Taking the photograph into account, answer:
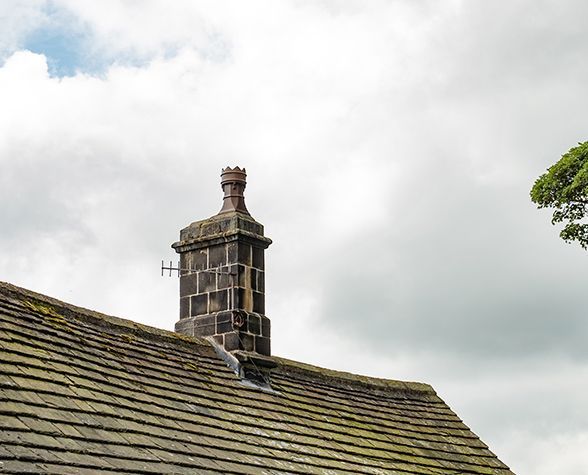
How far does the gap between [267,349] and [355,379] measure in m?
2.57

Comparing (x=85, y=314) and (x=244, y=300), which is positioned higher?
(x=244, y=300)

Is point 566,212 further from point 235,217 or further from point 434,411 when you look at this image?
point 235,217

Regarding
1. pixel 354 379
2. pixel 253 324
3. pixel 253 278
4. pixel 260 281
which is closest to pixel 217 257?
pixel 253 278

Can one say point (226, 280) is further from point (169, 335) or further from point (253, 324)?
point (169, 335)

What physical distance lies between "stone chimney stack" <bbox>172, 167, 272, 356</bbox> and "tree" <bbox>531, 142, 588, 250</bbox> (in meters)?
6.46

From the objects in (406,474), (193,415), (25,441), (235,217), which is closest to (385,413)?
(406,474)

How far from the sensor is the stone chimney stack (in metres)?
16.3

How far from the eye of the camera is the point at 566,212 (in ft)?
69.2

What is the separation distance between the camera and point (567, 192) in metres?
20.8

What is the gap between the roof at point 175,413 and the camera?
1063cm

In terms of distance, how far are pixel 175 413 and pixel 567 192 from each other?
33.5 feet

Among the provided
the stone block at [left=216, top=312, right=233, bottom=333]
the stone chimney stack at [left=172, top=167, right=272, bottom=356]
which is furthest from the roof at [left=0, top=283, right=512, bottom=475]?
the stone chimney stack at [left=172, top=167, right=272, bottom=356]

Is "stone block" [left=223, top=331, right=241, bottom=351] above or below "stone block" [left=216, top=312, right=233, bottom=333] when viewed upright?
below

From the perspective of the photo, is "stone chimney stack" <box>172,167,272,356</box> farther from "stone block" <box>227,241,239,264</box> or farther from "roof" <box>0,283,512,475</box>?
"roof" <box>0,283,512,475</box>
